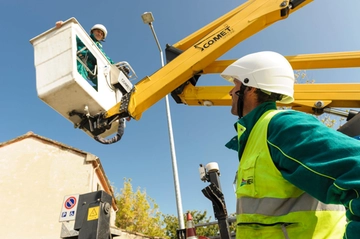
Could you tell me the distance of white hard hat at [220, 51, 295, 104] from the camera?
76.6 inches

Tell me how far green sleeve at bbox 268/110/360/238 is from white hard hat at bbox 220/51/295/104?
26.7 inches

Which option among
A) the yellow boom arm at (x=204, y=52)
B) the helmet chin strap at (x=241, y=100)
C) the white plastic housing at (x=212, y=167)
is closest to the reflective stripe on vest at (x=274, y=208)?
the helmet chin strap at (x=241, y=100)

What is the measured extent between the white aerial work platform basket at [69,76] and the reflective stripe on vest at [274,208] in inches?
111

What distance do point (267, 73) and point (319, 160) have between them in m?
1.04

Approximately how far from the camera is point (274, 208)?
1.28 metres

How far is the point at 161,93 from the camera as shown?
4090 mm

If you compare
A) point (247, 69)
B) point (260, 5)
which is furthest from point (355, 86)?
point (247, 69)

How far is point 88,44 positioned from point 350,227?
4068 mm

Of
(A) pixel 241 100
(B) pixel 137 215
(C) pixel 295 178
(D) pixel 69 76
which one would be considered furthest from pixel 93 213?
(B) pixel 137 215

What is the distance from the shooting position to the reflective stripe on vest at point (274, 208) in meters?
1.23

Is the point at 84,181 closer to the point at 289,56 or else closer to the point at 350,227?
the point at 289,56

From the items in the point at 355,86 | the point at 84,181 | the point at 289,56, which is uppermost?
the point at 84,181

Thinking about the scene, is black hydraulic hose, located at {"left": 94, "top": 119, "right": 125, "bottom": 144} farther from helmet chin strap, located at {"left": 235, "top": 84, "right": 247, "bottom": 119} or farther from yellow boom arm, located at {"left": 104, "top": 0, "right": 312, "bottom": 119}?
helmet chin strap, located at {"left": 235, "top": 84, "right": 247, "bottom": 119}

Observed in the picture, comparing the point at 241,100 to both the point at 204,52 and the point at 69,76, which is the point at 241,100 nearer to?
the point at 204,52
